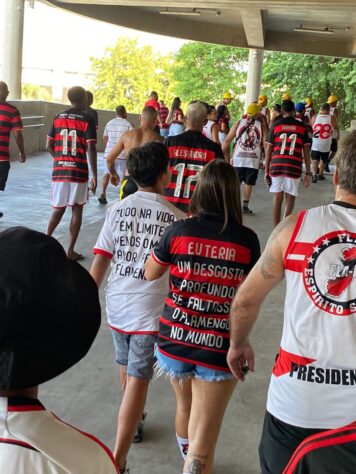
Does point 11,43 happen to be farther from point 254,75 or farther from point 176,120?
point 254,75

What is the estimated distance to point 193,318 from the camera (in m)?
2.88

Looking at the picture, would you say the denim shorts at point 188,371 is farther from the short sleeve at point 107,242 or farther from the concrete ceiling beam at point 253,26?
the concrete ceiling beam at point 253,26

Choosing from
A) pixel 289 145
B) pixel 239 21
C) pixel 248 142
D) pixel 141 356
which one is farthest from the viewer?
pixel 239 21

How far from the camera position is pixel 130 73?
41.3 m

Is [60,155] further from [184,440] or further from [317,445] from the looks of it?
[317,445]

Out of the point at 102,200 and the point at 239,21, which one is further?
the point at 239,21

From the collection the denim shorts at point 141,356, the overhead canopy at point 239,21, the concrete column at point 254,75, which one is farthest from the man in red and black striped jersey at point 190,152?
the concrete column at point 254,75

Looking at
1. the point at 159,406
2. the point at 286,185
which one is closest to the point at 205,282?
the point at 159,406

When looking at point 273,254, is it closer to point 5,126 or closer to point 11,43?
point 5,126

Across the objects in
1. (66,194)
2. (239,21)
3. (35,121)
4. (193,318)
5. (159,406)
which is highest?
(239,21)

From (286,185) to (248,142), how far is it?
1642 mm

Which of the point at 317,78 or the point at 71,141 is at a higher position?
the point at 317,78

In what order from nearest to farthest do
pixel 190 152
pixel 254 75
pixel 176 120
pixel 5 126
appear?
pixel 190 152 < pixel 5 126 < pixel 176 120 < pixel 254 75

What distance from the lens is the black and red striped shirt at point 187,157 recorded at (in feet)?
19.9
